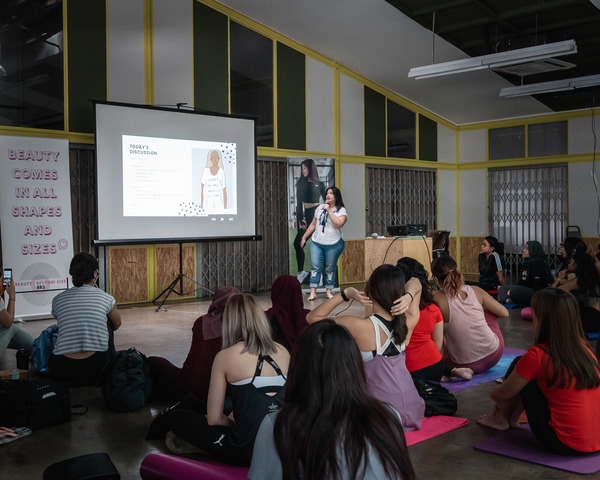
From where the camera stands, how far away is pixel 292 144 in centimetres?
978

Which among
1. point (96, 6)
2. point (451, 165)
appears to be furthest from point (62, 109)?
point (451, 165)

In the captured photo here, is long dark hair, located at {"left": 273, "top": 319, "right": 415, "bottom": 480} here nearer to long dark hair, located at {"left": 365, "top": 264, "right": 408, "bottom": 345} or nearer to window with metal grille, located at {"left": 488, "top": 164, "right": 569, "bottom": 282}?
long dark hair, located at {"left": 365, "top": 264, "right": 408, "bottom": 345}

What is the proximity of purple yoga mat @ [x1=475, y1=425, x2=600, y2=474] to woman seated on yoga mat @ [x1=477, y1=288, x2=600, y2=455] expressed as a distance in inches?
1.6

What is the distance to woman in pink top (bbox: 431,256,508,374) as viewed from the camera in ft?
14.3

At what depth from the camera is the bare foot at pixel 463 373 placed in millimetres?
4359

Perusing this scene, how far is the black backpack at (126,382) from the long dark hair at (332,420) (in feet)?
8.40

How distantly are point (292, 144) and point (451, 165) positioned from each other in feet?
13.4

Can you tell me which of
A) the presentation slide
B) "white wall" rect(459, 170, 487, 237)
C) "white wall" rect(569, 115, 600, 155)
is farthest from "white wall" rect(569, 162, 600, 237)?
the presentation slide

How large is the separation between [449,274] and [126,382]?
7.47 feet

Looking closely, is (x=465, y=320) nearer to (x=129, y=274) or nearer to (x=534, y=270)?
(x=534, y=270)

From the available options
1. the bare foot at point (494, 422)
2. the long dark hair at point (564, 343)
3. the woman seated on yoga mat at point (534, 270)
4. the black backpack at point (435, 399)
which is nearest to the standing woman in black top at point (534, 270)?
the woman seated on yoga mat at point (534, 270)

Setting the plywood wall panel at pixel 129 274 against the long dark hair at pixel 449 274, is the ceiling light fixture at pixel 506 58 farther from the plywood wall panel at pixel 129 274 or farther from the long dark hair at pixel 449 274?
the plywood wall panel at pixel 129 274

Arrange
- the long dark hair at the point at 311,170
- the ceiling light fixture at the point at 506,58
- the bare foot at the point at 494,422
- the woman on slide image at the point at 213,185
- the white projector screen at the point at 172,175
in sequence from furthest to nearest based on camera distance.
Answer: the long dark hair at the point at 311,170
the woman on slide image at the point at 213,185
the white projector screen at the point at 172,175
the ceiling light fixture at the point at 506,58
the bare foot at the point at 494,422

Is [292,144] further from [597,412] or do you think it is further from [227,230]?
[597,412]
